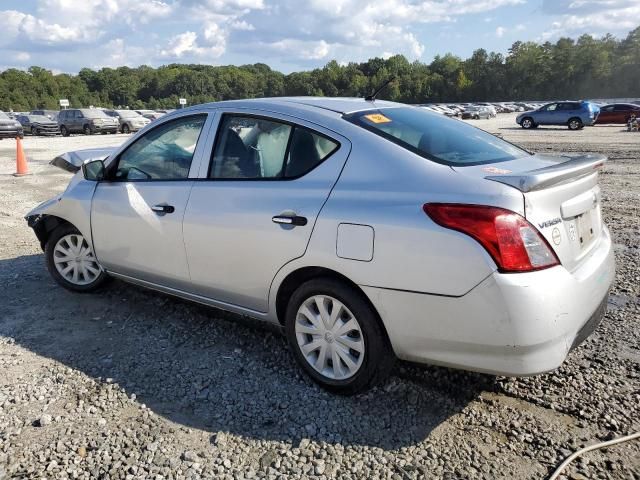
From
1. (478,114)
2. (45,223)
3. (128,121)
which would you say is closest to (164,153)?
(45,223)

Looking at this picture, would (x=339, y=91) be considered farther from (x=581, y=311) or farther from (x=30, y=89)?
(x=581, y=311)

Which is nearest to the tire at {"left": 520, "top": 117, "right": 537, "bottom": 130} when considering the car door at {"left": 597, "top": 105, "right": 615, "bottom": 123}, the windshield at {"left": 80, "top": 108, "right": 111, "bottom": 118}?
the car door at {"left": 597, "top": 105, "right": 615, "bottom": 123}

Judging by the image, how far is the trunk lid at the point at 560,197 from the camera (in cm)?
265

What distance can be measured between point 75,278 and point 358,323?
303 centimetres

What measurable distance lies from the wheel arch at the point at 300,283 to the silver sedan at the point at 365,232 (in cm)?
1

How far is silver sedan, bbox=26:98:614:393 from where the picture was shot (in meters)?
2.62

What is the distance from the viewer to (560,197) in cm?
281

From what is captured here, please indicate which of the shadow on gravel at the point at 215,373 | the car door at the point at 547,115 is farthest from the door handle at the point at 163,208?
the car door at the point at 547,115

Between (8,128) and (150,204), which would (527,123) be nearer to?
(8,128)

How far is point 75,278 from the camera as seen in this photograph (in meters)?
4.91

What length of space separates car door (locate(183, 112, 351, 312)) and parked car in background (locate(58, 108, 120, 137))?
111ft

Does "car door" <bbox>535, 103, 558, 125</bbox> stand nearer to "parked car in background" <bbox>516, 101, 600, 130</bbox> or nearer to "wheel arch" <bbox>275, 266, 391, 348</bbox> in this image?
"parked car in background" <bbox>516, 101, 600, 130</bbox>

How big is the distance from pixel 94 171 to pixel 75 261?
896 millimetres

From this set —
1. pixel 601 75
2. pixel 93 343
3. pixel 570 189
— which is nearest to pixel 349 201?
pixel 570 189
